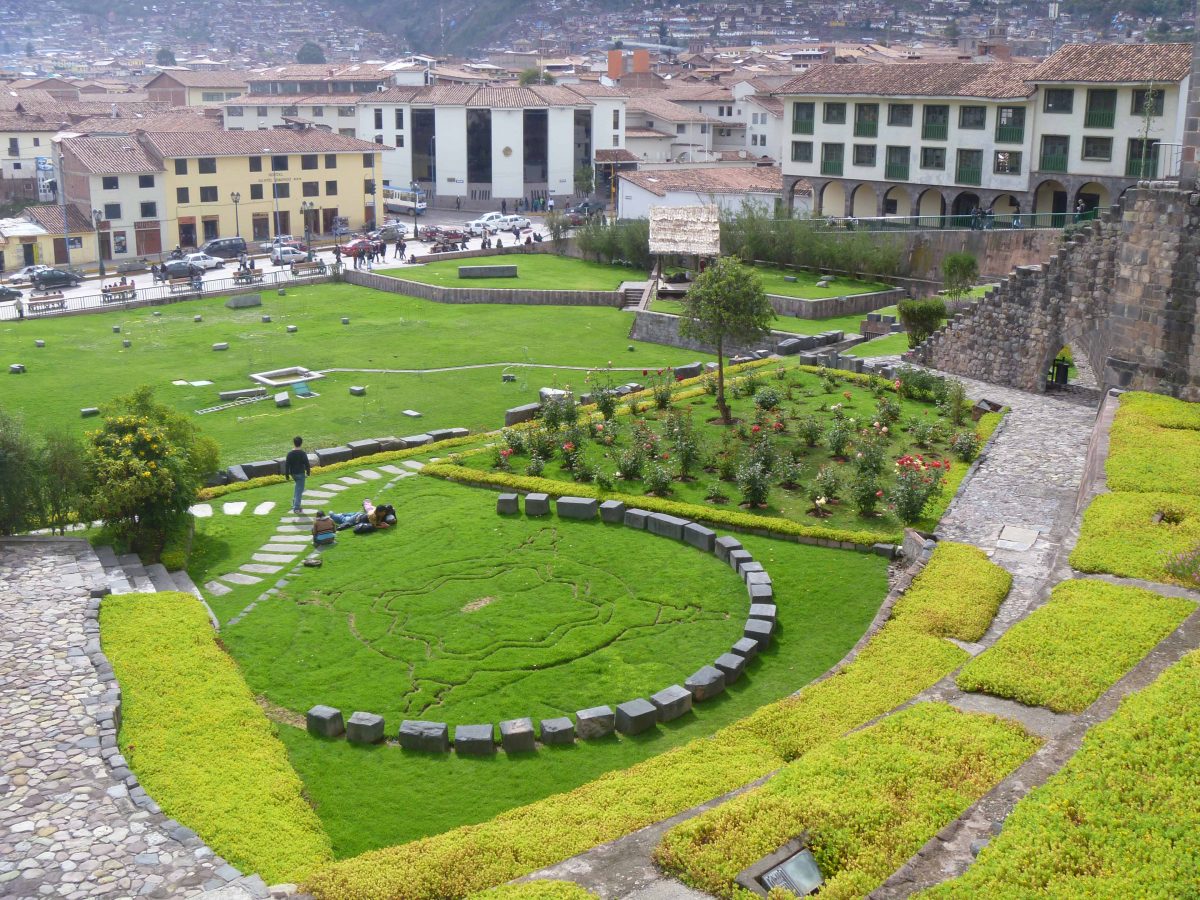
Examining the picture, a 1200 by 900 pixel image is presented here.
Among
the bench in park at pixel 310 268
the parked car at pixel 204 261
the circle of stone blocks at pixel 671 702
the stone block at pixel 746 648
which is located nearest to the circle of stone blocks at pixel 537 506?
the stone block at pixel 746 648

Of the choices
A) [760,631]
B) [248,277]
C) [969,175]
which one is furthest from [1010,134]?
[760,631]

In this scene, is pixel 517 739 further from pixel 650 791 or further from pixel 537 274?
pixel 537 274

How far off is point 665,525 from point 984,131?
137 feet

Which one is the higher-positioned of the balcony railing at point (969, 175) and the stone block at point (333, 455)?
the balcony railing at point (969, 175)

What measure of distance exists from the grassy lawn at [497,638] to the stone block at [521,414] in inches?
292

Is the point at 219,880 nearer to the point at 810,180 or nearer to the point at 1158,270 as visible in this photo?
the point at 1158,270

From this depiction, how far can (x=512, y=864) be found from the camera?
40.1 ft

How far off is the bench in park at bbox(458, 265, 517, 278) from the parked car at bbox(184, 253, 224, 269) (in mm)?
15081

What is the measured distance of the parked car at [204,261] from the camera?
6341cm

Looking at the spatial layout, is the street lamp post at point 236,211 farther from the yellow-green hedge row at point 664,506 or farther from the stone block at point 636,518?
the stone block at point 636,518

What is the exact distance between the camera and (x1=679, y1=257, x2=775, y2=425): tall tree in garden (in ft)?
98.7

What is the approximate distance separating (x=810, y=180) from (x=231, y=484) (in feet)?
154

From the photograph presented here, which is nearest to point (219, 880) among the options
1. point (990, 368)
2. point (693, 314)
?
point (693, 314)

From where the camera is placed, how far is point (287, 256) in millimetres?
65500
